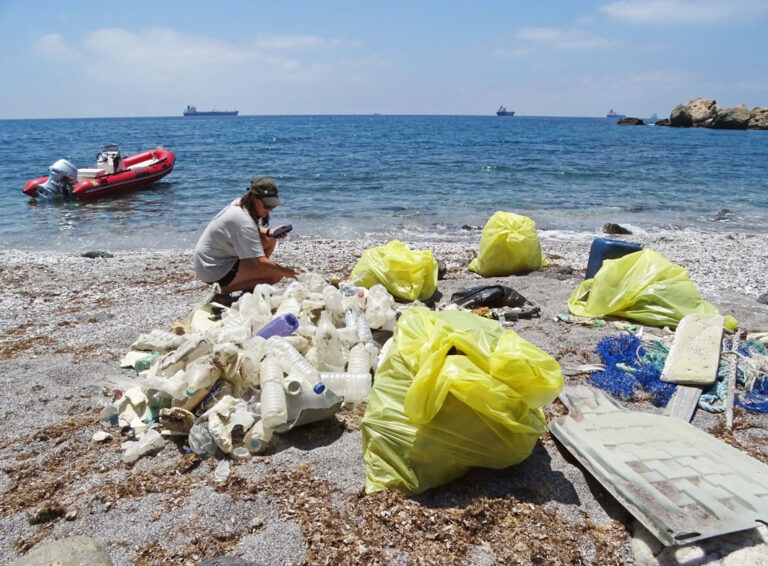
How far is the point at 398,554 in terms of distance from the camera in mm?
1969

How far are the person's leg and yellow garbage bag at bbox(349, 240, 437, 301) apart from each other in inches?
40.0

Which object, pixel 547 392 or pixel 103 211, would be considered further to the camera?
pixel 103 211

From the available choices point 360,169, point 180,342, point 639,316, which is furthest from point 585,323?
point 360,169

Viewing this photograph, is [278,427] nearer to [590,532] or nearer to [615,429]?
[590,532]

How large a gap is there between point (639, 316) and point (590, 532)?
2.77 meters

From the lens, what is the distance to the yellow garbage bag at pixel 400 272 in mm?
5223

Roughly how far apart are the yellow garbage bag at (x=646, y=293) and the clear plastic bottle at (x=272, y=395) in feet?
9.92

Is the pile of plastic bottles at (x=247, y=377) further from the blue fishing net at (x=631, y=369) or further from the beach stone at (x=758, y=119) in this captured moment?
the beach stone at (x=758, y=119)

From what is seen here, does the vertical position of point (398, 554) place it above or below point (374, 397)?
below

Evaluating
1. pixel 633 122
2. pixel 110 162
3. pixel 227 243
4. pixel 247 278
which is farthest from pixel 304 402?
pixel 633 122

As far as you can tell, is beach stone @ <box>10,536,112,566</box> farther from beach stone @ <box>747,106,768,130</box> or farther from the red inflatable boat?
beach stone @ <box>747,106,768,130</box>

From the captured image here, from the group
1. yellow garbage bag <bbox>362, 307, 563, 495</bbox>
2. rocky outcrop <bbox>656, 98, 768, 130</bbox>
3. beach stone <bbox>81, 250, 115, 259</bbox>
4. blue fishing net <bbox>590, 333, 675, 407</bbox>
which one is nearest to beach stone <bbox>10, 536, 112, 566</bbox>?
yellow garbage bag <bbox>362, 307, 563, 495</bbox>

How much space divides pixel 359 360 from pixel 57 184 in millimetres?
13637

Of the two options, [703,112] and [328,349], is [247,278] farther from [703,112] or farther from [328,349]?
[703,112]
